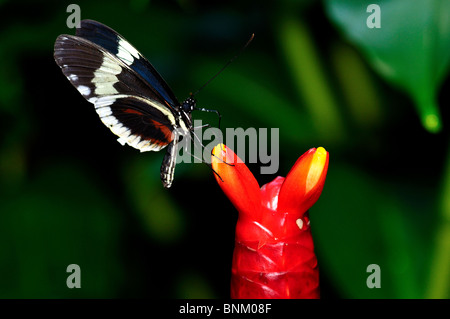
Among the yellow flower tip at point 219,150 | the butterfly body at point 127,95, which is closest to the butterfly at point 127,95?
the butterfly body at point 127,95

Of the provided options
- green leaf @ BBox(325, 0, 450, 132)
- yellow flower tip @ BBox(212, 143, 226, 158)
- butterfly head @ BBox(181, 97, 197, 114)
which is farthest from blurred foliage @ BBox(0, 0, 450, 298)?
yellow flower tip @ BBox(212, 143, 226, 158)

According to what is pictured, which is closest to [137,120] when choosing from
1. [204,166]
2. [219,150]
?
[219,150]

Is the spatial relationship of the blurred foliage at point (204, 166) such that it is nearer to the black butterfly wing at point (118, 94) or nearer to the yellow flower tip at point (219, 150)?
the black butterfly wing at point (118, 94)

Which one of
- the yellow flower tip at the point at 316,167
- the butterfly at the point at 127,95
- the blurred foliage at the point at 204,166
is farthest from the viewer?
the blurred foliage at the point at 204,166

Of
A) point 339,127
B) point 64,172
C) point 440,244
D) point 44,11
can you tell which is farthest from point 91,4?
point 440,244

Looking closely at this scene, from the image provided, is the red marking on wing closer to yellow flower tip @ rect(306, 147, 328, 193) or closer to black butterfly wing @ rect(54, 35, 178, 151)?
black butterfly wing @ rect(54, 35, 178, 151)

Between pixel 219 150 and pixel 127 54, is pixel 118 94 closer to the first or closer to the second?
pixel 127 54
